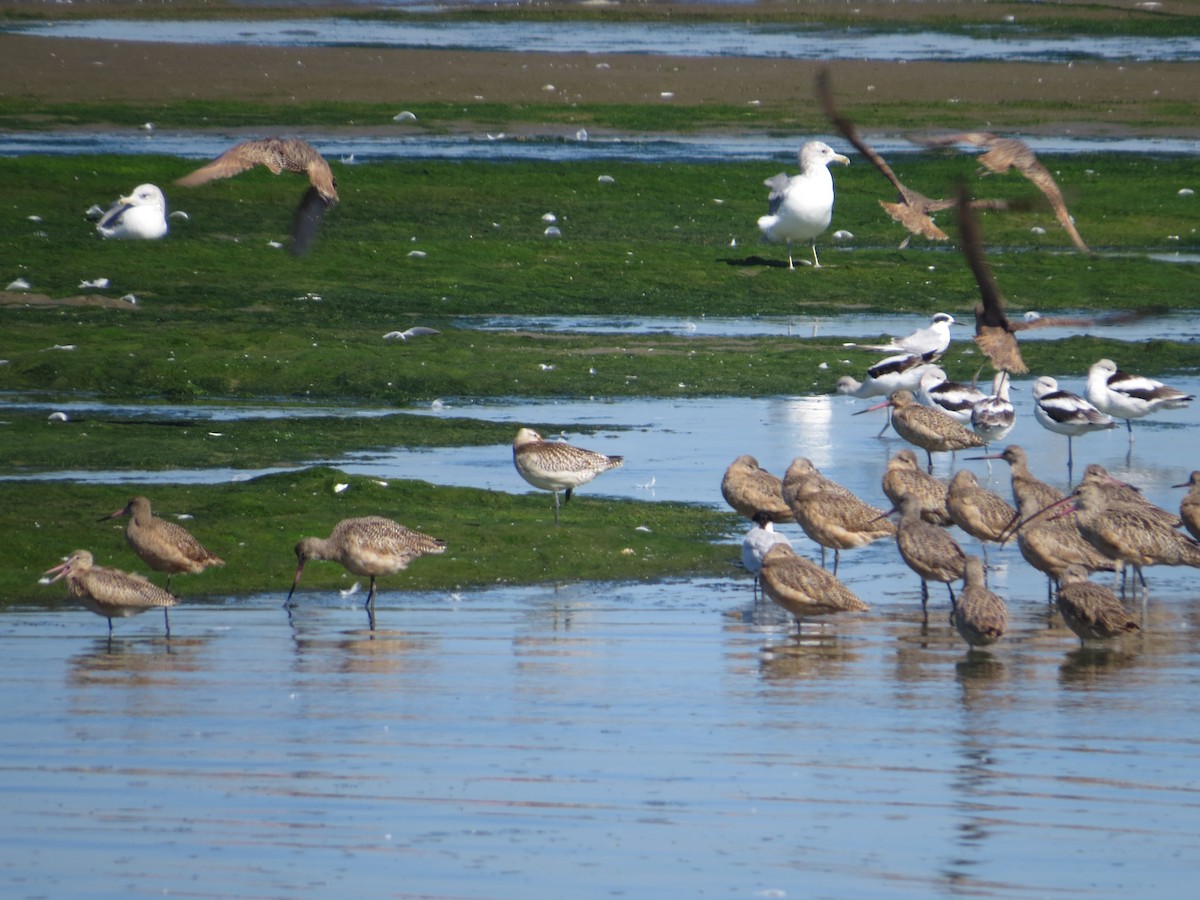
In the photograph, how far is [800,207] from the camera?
26.0 metres

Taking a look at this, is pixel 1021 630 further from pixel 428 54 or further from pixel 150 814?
pixel 428 54

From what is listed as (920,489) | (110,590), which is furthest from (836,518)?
(110,590)

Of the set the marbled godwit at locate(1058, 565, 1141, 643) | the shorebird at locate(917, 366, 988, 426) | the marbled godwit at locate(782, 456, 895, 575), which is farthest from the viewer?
the shorebird at locate(917, 366, 988, 426)

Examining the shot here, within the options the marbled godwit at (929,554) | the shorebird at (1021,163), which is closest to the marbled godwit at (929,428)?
the shorebird at (1021,163)

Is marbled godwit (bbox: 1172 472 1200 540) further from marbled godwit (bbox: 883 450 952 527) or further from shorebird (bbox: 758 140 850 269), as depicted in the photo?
shorebird (bbox: 758 140 850 269)

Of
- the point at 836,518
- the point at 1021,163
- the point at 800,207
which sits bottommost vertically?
the point at 836,518

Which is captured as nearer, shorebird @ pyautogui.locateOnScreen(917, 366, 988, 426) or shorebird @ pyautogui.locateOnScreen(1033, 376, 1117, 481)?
shorebird @ pyautogui.locateOnScreen(1033, 376, 1117, 481)

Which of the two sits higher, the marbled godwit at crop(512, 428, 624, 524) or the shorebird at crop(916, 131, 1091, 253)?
the shorebird at crop(916, 131, 1091, 253)

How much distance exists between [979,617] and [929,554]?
1285 millimetres

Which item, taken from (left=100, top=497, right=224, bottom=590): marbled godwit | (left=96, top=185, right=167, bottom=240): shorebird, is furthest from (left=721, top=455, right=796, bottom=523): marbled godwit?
(left=96, top=185, right=167, bottom=240): shorebird

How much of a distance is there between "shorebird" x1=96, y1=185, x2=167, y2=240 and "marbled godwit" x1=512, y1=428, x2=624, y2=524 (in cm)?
1220

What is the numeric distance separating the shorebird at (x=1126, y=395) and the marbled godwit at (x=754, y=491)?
16.4 ft

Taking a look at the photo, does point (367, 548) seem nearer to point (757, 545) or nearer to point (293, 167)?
point (757, 545)

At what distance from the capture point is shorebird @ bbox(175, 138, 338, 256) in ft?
40.2
